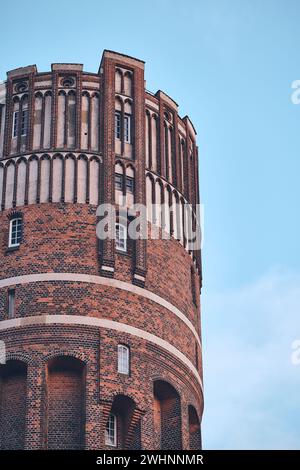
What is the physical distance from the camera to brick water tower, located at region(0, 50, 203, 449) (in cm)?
4825

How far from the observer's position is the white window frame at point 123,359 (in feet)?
160

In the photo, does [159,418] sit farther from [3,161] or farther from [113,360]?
[3,161]

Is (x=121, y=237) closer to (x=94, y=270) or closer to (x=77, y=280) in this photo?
(x=94, y=270)

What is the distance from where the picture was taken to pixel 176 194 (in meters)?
55.0

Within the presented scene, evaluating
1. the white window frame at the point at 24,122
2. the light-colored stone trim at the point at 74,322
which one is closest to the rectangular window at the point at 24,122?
the white window frame at the point at 24,122

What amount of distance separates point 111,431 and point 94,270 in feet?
20.7

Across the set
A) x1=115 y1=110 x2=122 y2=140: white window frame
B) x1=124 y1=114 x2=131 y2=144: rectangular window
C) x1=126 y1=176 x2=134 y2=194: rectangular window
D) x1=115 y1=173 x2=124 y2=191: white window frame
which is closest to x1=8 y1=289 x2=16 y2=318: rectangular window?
x1=115 y1=173 x2=124 y2=191: white window frame

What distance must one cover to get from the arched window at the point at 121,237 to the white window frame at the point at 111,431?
6.85 meters

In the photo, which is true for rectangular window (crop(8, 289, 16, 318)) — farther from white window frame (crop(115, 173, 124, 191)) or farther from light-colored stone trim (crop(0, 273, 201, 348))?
white window frame (crop(115, 173, 124, 191))

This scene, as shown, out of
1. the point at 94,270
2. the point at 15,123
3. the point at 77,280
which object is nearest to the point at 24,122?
the point at 15,123

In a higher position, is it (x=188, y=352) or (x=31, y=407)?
(x=188, y=352)
